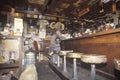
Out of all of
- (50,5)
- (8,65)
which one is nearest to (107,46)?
(8,65)

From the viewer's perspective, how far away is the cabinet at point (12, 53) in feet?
10.4

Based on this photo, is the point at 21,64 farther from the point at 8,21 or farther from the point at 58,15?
the point at 58,15

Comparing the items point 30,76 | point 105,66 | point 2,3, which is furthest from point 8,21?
point 105,66

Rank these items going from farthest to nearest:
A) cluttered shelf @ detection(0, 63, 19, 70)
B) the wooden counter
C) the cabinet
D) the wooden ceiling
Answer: the wooden ceiling
the cabinet
cluttered shelf @ detection(0, 63, 19, 70)
the wooden counter

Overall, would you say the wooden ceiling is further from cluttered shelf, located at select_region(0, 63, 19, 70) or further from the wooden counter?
cluttered shelf, located at select_region(0, 63, 19, 70)

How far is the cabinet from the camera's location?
316 cm

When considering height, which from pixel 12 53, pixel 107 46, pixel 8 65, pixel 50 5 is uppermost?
pixel 50 5

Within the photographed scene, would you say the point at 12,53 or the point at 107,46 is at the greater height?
the point at 107,46

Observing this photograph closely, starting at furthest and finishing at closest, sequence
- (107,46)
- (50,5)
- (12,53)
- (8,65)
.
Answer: (50,5), (12,53), (8,65), (107,46)

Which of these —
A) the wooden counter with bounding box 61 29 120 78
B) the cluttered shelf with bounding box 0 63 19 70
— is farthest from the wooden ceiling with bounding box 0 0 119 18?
the cluttered shelf with bounding box 0 63 19 70

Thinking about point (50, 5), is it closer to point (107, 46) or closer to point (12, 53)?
point (12, 53)

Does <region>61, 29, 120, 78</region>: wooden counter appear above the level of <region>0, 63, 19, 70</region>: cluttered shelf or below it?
above

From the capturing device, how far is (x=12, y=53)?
130 inches

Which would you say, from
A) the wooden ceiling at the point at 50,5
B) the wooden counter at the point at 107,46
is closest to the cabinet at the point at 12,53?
the wooden ceiling at the point at 50,5
